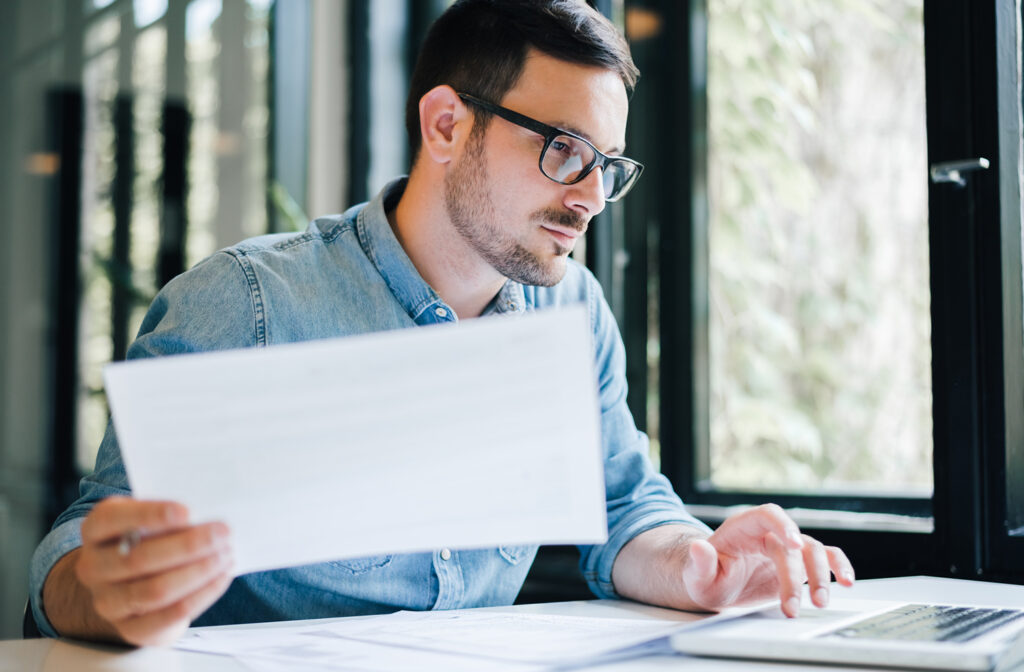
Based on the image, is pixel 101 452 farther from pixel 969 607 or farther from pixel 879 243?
pixel 879 243

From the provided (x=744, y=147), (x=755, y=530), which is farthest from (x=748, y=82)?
(x=755, y=530)

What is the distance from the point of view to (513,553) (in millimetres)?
1246

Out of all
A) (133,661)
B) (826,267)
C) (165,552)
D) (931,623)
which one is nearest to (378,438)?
(165,552)

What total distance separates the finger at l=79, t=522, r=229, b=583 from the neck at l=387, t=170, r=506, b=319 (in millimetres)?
703

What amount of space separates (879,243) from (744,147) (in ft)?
1.78

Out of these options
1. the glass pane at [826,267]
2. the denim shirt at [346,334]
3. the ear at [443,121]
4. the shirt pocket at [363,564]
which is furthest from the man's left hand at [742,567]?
the glass pane at [826,267]

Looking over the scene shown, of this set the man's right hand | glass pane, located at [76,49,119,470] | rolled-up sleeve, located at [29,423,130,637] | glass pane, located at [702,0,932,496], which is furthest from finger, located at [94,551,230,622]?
glass pane, located at [702,0,932,496]

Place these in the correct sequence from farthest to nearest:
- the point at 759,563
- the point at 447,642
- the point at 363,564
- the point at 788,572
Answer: the point at 363,564 < the point at 759,563 < the point at 788,572 < the point at 447,642

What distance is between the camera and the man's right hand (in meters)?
0.66

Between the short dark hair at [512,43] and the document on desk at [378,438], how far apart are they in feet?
2.36

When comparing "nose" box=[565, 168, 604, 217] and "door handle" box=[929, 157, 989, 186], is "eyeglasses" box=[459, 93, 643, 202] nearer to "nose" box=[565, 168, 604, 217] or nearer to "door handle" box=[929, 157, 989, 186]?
"nose" box=[565, 168, 604, 217]

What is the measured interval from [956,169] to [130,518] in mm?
1188

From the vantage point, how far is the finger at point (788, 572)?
875 millimetres

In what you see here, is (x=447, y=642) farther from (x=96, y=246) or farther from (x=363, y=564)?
(x=96, y=246)
